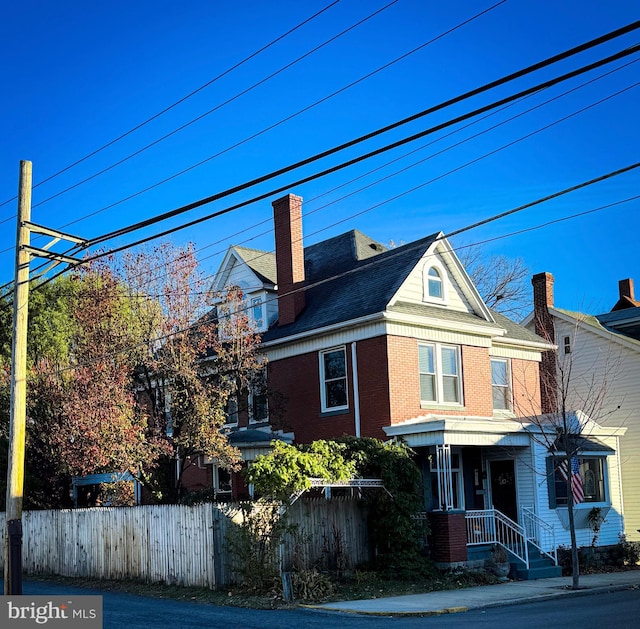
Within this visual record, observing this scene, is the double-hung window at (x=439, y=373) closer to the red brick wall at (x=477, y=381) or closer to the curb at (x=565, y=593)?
the red brick wall at (x=477, y=381)

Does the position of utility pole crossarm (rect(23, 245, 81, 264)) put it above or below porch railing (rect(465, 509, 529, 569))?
above

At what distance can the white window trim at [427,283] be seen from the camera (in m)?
26.2

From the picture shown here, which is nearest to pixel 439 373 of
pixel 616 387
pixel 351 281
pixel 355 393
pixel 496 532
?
pixel 355 393

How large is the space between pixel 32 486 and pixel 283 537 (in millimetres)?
11865

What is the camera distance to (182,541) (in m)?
19.7

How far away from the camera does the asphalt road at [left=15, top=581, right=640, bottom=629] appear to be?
13938 mm

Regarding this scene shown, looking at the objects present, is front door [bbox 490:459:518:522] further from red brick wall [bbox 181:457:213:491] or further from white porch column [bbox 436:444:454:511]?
red brick wall [bbox 181:457:213:491]

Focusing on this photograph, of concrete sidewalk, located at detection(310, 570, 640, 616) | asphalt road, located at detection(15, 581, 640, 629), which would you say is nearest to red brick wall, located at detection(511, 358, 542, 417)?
concrete sidewalk, located at detection(310, 570, 640, 616)

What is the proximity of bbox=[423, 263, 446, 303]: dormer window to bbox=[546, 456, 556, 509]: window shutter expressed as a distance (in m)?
5.79

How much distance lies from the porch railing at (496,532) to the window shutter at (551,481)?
1.54 meters

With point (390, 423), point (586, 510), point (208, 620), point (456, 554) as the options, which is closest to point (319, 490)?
point (390, 423)

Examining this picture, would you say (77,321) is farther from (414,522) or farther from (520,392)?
(520,392)

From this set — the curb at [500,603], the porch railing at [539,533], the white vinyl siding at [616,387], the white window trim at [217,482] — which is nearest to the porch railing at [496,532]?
Result: the porch railing at [539,533]

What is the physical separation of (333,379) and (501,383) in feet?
22.3
